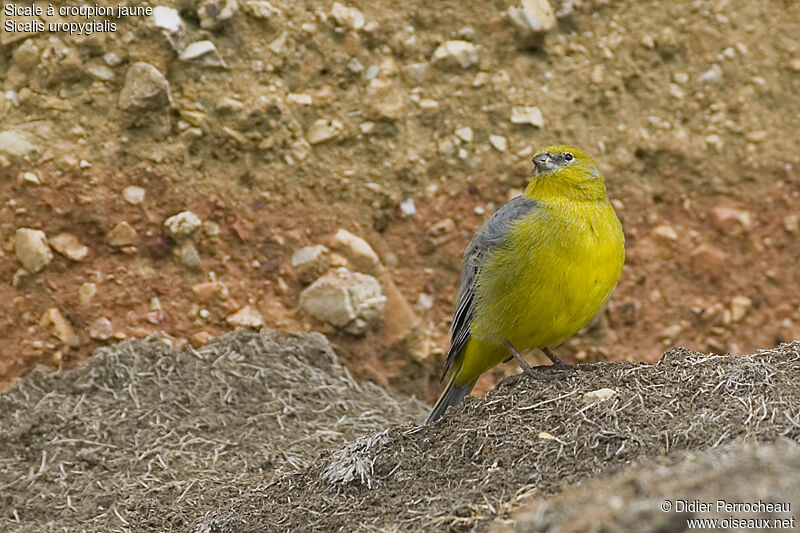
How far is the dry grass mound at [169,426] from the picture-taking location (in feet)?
18.8

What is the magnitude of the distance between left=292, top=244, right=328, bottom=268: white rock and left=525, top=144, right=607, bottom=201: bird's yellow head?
2.12 meters

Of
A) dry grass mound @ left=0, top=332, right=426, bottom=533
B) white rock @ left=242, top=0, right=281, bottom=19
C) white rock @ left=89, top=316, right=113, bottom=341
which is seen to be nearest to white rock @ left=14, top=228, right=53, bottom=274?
white rock @ left=89, top=316, right=113, bottom=341

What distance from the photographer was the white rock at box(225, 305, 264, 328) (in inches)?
297

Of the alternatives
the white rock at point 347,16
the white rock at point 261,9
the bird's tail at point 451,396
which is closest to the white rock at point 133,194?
the white rock at point 261,9

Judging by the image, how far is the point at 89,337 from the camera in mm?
7281

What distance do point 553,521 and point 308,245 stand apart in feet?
16.1

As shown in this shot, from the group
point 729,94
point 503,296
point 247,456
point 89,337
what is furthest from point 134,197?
point 729,94

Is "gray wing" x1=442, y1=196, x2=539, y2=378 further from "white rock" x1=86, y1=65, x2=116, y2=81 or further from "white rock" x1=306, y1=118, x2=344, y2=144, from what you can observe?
"white rock" x1=86, y1=65, x2=116, y2=81

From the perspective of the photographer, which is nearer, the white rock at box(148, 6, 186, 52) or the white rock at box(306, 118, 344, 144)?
the white rock at box(148, 6, 186, 52)

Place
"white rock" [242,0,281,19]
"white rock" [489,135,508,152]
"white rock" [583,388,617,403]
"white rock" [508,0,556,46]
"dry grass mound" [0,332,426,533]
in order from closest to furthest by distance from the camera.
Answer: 1. "white rock" [583,388,617,403]
2. "dry grass mound" [0,332,426,533]
3. "white rock" [242,0,281,19]
4. "white rock" [489,135,508,152]
5. "white rock" [508,0,556,46]

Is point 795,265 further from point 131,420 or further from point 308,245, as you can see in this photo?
point 131,420

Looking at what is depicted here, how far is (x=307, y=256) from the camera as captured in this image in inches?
309

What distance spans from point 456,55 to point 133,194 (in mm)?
2817

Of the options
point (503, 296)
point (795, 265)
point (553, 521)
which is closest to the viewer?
point (553, 521)
